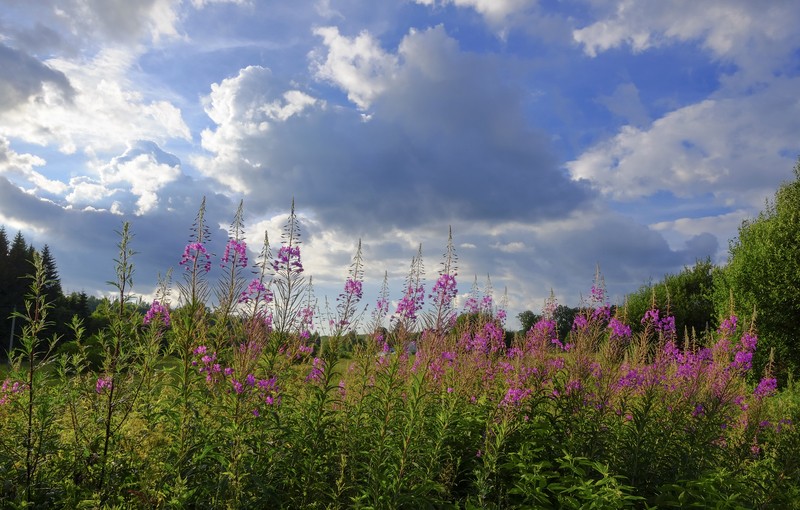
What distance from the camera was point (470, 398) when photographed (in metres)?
7.20

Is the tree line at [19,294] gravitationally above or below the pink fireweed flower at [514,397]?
above

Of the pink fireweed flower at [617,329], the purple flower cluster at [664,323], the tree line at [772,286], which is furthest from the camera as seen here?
the tree line at [772,286]

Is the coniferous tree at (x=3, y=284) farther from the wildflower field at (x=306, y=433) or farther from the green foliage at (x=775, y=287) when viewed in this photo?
the green foliage at (x=775, y=287)

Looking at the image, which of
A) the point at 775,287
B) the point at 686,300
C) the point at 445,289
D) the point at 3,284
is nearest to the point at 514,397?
the point at 445,289

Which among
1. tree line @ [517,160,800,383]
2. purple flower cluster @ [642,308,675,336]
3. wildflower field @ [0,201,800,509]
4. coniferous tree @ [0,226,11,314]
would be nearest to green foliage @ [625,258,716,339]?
tree line @ [517,160,800,383]

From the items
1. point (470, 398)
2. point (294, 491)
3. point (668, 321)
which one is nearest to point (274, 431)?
point (294, 491)

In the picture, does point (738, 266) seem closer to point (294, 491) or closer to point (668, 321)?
point (668, 321)

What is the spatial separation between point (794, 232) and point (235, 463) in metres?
27.4

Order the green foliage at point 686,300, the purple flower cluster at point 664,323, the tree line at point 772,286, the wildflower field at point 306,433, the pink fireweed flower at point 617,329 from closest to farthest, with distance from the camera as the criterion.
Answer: the wildflower field at point 306,433 < the pink fireweed flower at point 617,329 < the purple flower cluster at point 664,323 < the tree line at point 772,286 < the green foliage at point 686,300

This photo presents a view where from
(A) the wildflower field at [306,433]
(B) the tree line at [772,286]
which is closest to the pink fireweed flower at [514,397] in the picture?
(A) the wildflower field at [306,433]

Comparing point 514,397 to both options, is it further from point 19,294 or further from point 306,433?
point 19,294

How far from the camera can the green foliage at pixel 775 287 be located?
22.0 metres

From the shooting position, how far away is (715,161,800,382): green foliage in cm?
2200

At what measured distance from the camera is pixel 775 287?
22.2 m
